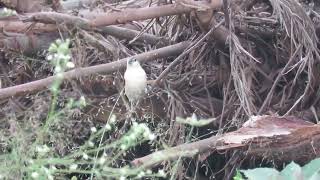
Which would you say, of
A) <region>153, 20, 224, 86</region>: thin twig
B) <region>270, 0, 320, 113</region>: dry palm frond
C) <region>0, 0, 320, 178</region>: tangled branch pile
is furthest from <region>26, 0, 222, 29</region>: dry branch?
<region>270, 0, 320, 113</region>: dry palm frond

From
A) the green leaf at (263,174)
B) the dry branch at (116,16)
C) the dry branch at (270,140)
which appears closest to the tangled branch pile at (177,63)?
the dry branch at (116,16)

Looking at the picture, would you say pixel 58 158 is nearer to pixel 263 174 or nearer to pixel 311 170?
pixel 263 174

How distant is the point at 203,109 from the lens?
12.2ft

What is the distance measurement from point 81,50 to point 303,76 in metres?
1.27

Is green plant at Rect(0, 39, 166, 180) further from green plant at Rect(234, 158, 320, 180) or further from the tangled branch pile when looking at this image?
the tangled branch pile

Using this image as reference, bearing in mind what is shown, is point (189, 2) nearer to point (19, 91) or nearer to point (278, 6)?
point (278, 6)

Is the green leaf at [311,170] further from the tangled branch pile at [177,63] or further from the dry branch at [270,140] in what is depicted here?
the tangled branch pile at [177,63]

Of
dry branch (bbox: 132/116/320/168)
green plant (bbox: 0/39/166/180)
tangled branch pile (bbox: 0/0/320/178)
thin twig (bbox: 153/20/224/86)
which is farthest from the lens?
thin twig (bbox: 153/20/224/86)

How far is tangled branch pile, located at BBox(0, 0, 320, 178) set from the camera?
329 cm

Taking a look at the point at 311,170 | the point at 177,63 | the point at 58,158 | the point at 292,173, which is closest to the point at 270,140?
the point at 311,170

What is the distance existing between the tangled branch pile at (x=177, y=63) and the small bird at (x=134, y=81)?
6cm

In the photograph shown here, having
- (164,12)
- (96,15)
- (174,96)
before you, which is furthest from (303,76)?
(96,15)

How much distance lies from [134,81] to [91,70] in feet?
0.81

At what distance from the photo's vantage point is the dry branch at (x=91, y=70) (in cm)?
311
